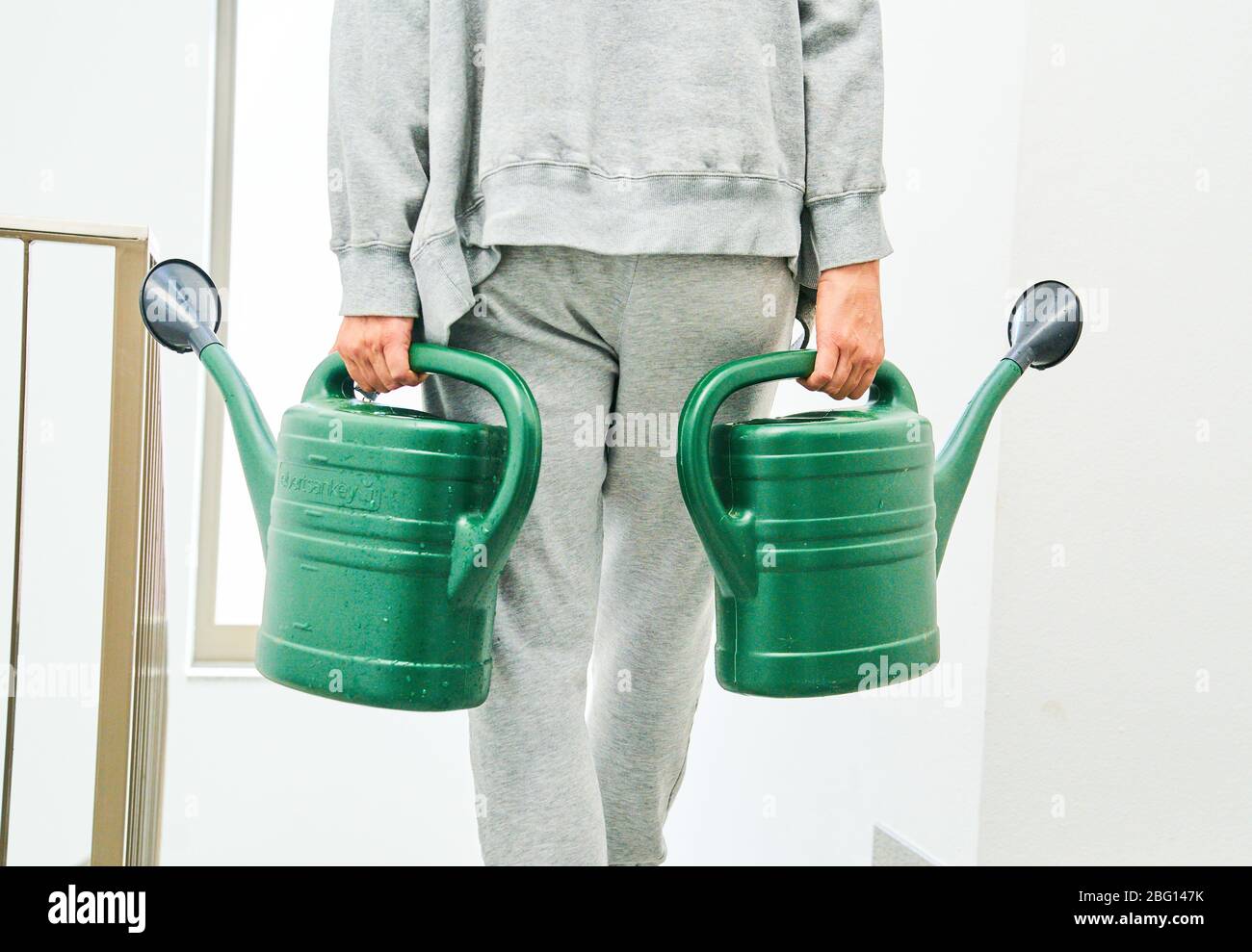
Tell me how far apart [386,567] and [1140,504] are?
90 centimetres

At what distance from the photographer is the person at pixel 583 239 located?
0.72 metres

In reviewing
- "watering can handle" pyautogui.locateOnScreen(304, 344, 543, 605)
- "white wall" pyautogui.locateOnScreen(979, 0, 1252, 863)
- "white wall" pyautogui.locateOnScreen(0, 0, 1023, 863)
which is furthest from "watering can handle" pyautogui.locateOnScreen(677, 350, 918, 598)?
"white wall" pyautogui.locateOnScreen(0, 0, 1023, 863)

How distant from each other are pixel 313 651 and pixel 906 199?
3.43 feet

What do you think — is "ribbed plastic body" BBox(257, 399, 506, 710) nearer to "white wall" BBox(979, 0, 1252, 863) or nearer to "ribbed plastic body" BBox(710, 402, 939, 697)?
"ribbed plastic body" BBox(710, 402, 939, 697)

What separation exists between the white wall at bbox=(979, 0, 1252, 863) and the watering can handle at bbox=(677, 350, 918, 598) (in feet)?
1.73

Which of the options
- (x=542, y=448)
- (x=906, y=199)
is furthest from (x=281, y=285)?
(x=542, y=448)

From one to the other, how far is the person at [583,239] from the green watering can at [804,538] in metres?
0.06

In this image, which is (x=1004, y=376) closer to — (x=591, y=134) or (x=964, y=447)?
(x=964, y=447)

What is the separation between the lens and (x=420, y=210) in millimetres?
764

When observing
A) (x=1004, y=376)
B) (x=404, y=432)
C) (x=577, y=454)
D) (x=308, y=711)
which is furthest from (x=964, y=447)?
(x=308, y=711)

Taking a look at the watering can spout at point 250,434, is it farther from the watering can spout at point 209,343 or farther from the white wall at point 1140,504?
the white wall at point 1140,504

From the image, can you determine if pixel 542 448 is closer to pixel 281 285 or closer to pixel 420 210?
pixel 420 210

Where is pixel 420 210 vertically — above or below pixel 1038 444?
above

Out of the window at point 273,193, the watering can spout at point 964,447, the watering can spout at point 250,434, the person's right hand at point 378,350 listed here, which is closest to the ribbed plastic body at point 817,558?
the watering can spout at point 964,447
